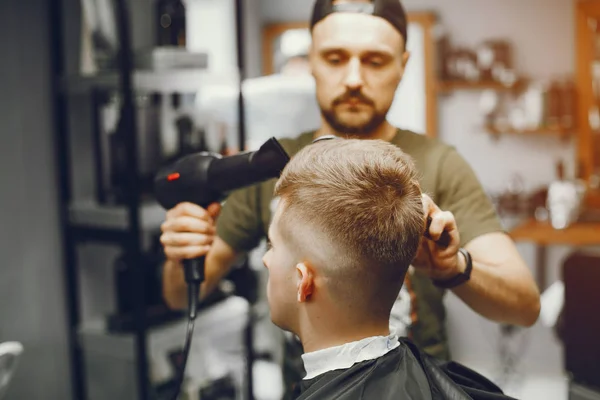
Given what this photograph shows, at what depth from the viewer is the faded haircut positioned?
1.03 metres

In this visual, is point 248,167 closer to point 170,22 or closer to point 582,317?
point 170,22

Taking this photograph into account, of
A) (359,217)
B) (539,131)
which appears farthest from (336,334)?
(539,131)

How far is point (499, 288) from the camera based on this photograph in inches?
51.1

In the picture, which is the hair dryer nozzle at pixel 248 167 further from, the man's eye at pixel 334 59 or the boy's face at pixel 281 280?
the man's eye at pixel 334 59

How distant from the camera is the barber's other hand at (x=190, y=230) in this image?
1352mm

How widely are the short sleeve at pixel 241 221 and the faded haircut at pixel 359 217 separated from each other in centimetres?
44

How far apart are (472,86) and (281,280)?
3837mm

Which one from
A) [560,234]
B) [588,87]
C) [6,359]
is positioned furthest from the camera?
[588,87]

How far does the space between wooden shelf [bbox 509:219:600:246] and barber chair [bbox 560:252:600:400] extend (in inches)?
62.2

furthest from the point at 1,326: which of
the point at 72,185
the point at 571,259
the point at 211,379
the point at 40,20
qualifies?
the point at 571,259

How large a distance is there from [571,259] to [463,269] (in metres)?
1.12

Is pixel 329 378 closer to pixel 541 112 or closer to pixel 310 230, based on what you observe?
pixel 310 230

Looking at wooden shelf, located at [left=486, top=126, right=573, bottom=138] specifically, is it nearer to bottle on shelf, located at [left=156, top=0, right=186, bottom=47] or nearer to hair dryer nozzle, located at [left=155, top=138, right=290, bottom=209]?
bottle on shelf, located at [left=156, top=0, right=186, bottom=47]

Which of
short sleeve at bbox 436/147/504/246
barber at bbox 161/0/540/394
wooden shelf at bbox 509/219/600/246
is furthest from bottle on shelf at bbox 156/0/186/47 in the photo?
wooden shelf at bbox 509/219/600/246
